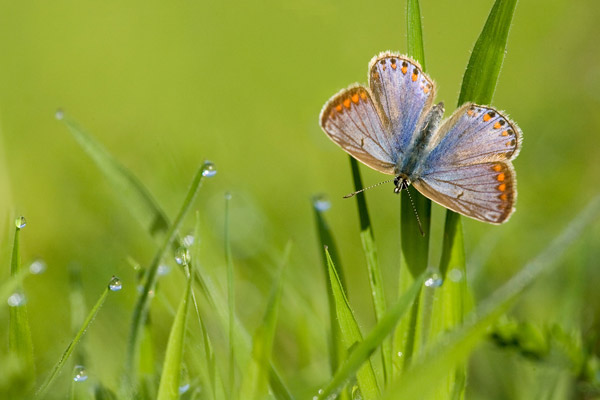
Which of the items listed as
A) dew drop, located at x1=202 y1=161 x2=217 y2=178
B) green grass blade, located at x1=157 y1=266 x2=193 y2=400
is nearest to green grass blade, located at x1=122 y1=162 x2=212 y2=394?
dew drop, located at x1=202 y1=161 x2=217 y2=178

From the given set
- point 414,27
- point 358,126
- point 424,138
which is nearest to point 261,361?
point 414,27

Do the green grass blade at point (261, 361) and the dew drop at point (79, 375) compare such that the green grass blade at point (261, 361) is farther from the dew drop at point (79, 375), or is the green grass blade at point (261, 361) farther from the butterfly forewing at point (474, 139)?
the butterfly forewing at point (474, 139)

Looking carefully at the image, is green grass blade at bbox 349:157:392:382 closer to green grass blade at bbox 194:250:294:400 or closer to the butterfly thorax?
green grass blade at bbox 194:250:294:400

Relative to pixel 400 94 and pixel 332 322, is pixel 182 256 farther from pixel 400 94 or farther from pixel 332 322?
pixel 400 94

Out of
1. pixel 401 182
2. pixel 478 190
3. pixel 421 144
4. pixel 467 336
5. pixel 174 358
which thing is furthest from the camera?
pixel 421 144

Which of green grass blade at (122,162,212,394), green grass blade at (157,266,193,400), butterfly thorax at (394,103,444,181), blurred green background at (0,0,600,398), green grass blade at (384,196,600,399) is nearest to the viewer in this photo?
green grass blade at (384,196,600,399)

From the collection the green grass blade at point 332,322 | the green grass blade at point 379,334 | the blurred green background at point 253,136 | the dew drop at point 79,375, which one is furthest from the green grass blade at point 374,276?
the dew drop at point 79,375
